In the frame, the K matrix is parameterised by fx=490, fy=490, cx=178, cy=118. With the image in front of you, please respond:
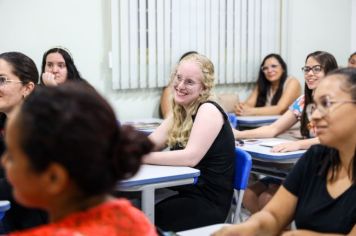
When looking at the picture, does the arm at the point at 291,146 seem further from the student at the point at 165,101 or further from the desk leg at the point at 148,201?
the student at the point at 165,101

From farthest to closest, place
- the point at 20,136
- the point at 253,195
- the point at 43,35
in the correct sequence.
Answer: the point at 43,35, the point at 253,195, the point at 20,136

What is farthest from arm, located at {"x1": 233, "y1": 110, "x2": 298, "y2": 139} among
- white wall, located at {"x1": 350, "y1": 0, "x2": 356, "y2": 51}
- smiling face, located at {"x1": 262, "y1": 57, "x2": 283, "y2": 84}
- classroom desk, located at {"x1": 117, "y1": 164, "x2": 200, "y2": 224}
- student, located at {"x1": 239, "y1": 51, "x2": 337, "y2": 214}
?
white wall, located at {"x1": 350, "y1": 0, "x2": 356, "y2": 51}

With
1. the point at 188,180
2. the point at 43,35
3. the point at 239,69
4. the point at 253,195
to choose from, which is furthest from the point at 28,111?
the point at 239,69

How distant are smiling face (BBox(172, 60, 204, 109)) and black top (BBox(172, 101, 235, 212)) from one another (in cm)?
20

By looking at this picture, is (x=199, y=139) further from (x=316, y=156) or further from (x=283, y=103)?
(x=283, y=103)

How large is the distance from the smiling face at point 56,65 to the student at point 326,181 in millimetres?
2878

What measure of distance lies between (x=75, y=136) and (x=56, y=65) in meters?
3.57

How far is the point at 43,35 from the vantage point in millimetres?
4602

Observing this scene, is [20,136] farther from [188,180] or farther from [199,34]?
[199,34]

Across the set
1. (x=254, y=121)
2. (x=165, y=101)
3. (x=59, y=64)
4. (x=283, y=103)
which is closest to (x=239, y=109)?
(x=283, y=103)

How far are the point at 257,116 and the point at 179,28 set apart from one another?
4.05ft

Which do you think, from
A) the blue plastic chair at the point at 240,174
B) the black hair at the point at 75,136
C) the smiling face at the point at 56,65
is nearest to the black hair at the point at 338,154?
the blue plastic chair at the point at 240,174

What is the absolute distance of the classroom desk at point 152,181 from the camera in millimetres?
2209

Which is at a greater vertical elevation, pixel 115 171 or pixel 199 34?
pixel 199 34
